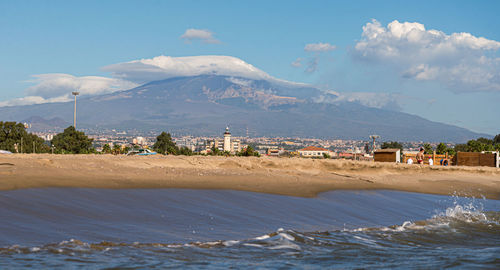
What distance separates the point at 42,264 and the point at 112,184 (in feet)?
21.3

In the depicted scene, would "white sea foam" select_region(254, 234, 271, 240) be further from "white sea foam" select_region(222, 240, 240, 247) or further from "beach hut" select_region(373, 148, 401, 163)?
"beach hut" select_region(373, 148, 401, 163)

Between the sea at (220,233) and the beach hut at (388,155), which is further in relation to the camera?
the beach hut at (388,155)

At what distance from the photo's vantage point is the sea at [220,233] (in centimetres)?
714

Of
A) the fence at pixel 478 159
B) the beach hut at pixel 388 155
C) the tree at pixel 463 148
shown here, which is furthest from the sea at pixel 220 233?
the tree at pixel 463 148

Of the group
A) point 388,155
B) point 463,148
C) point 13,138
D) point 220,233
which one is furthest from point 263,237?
point 463,148

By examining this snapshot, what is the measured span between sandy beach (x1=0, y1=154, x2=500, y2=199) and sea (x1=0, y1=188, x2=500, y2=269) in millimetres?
941

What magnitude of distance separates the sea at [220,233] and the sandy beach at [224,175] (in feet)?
3.09

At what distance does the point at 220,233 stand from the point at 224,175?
826 centimetres

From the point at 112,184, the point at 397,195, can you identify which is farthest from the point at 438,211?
the point at 112,184

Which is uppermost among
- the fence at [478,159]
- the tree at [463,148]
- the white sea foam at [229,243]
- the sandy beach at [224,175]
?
the tree at [463,148]

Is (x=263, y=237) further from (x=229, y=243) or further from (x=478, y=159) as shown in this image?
(x=478, y=159)

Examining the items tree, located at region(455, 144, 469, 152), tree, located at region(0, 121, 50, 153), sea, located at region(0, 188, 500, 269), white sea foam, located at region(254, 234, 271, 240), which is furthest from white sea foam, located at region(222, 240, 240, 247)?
tree, located at region(455, 144, 469, 152)

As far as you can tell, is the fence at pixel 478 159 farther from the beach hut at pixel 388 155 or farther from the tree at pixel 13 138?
the tree at pixel 13 138

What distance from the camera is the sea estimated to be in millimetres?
7137
